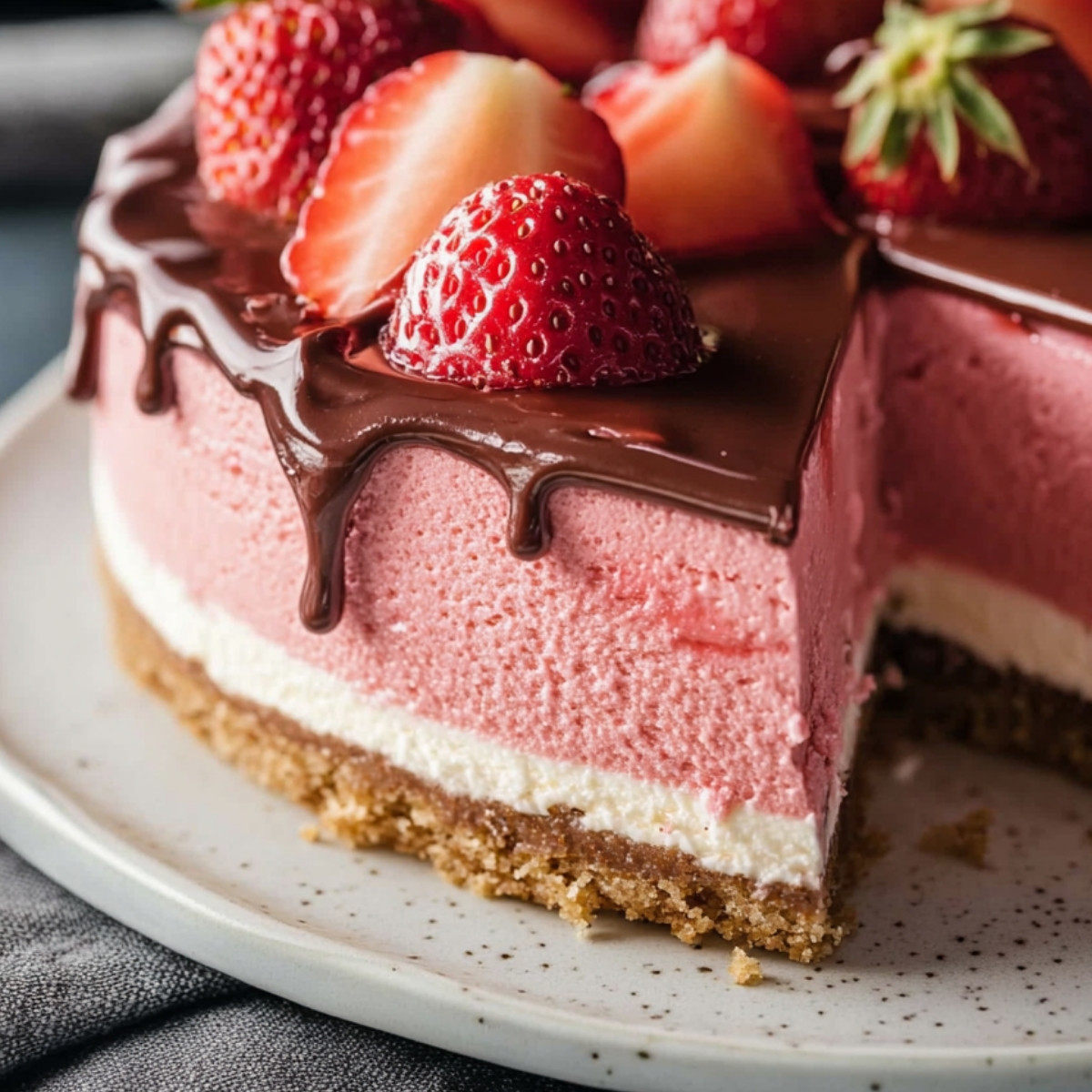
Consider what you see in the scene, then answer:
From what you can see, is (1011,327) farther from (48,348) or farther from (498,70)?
(48,348)

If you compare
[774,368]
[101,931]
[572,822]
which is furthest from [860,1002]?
[101,931]

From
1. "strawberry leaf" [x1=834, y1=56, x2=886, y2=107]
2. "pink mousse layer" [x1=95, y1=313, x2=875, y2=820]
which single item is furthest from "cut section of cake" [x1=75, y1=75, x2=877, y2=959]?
"strawberry leaf" [x1=834, y1=56, x2=886, y2=107]

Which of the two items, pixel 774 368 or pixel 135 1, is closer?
pixel 774 368

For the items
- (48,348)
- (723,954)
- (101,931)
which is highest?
(723,954)

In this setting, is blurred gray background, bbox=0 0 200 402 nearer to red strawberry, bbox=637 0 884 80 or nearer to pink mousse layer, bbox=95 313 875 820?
red strawberry, bbox=637 0 884 80

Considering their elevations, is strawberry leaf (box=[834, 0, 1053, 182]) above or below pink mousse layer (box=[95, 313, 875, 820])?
above

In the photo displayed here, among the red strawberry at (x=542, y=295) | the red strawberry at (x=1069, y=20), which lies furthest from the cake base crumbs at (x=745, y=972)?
the red strawberry at (x=1069, y=20)

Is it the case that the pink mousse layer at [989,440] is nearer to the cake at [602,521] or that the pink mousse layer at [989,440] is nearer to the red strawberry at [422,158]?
the cake at [602,521]
